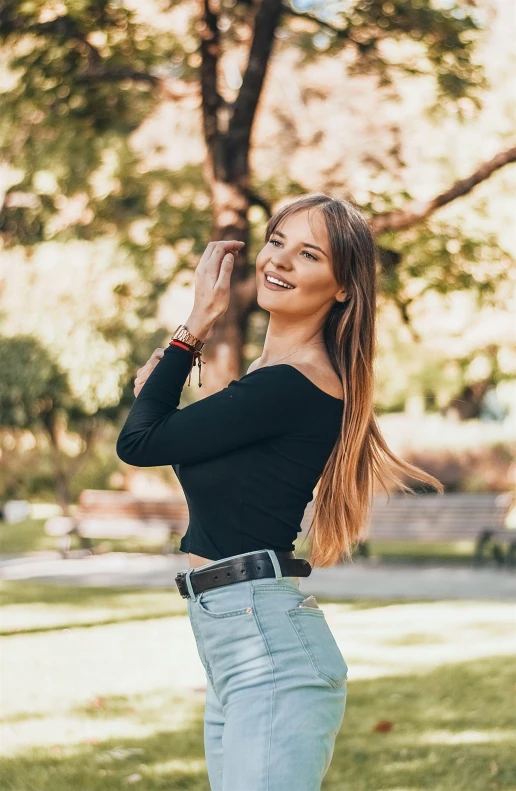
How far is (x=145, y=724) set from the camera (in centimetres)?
610

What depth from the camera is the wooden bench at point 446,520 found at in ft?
50.3

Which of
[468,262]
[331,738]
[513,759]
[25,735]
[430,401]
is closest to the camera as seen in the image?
[331,738]

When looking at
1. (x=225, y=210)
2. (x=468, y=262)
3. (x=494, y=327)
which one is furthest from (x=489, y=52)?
(x=225, y=210)

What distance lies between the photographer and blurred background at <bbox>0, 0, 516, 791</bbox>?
6148mm

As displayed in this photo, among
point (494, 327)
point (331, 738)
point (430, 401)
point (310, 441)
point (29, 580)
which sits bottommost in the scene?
point (430, 401)

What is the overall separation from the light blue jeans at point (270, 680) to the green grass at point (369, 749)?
2.63 metres

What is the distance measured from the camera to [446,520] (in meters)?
15.7

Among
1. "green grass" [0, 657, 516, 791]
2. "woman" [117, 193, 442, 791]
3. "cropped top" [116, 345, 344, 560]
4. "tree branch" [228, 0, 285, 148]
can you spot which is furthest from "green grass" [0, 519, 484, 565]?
"cropped top" [116, 345, 344, 560]

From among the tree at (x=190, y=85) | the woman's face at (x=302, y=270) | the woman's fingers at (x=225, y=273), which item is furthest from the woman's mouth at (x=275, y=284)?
the tree at (x=190, y=85)

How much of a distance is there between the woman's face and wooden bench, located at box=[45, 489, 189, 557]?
516 inches

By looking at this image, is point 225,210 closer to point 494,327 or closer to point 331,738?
point 331,738

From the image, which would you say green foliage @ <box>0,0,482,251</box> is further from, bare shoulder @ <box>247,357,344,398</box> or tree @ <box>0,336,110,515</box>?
bare shoulder @ <box>247,357,344,398</box>

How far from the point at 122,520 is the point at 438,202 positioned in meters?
9.05

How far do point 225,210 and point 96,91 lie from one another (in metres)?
2.76
